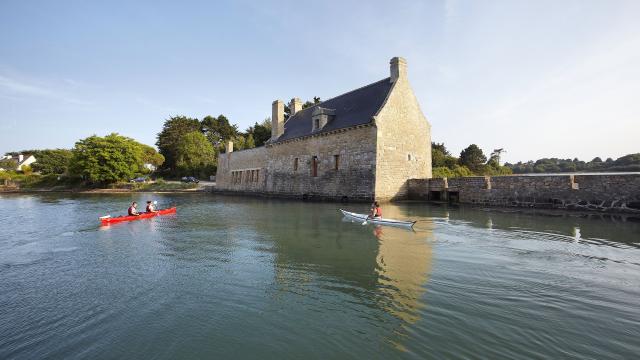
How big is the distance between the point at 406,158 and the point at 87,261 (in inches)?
861

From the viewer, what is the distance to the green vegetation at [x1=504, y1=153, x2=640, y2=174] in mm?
36344

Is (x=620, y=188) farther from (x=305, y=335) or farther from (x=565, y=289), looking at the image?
(x=305, y=335)

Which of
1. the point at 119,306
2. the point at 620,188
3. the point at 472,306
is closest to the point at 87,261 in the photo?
the point at 119,306

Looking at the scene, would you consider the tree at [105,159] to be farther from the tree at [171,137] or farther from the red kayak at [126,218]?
the red kayak at [126,218]

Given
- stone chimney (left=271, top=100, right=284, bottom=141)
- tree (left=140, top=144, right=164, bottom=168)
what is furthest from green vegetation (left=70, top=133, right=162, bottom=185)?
stone chimney (left=271, top=100, right=284, bottom=141)

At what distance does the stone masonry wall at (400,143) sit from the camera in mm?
24406

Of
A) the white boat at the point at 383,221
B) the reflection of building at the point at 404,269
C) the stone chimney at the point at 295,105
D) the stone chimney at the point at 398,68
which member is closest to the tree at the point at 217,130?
the stone chimney at the point at 295,105

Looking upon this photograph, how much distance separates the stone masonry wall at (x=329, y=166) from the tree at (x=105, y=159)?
2527 cm

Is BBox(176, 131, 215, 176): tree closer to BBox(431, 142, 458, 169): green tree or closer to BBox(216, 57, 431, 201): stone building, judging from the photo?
BBox(216, 57, 431, 201): stone building

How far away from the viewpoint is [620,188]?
52.3 ft

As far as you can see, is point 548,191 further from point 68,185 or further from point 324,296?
point 68,185

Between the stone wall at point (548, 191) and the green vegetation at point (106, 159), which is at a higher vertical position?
the green vegetation at point (106, 159)

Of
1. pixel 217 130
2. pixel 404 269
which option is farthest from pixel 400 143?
pixel 217 130

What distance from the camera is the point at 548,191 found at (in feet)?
60.1
